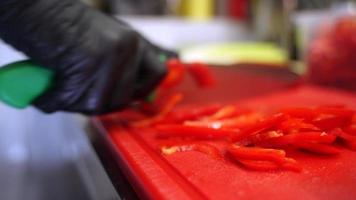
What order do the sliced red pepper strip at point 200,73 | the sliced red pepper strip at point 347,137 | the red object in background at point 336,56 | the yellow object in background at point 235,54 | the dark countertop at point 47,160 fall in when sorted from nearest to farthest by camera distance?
the sliced red pepper strip at point 347,137 → the dark countertop at point 47,160 → the sliced red pepper strip at point 200,73 → the red object in background at point 336,56 → the yellow object in background at point 235,54

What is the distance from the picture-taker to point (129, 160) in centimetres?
46

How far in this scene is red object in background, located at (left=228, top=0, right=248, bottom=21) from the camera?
175 cm

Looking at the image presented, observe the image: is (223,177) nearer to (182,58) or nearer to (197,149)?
(197,149)

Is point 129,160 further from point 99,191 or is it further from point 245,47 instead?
point 245,47

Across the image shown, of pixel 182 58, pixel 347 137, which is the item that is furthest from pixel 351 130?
pixel 182 58

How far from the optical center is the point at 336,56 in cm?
93

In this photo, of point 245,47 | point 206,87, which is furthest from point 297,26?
point 206,87

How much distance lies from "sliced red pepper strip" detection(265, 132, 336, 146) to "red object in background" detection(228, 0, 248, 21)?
139 centimetres

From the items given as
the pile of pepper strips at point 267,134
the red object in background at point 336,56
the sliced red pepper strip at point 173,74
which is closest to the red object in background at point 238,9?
the red object in background at point 336,56

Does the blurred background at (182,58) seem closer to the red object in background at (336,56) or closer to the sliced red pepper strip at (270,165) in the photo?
the red object in background at (336,56)

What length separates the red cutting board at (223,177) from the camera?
37 centimetres

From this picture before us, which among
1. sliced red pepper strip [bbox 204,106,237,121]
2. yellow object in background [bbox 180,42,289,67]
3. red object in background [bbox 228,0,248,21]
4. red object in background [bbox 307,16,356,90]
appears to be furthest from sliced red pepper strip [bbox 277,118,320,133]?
red object in background [bbox 228,0,248,21]

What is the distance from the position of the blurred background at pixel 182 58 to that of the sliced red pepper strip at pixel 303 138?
0.19 meters

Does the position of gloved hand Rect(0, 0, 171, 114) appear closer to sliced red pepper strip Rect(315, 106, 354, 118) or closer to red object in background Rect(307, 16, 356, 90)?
sliced red pepper strip Rect(315, 106, 354, 118)
